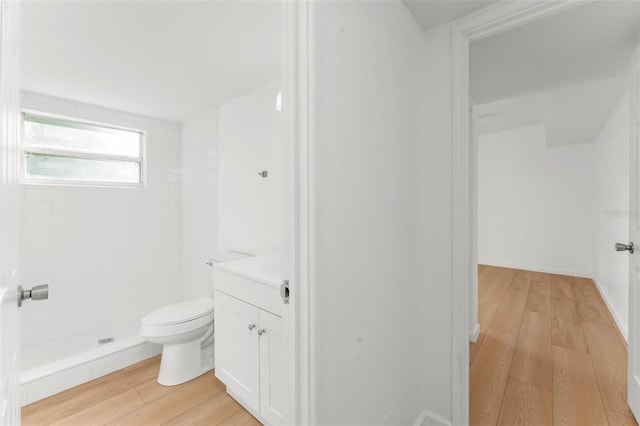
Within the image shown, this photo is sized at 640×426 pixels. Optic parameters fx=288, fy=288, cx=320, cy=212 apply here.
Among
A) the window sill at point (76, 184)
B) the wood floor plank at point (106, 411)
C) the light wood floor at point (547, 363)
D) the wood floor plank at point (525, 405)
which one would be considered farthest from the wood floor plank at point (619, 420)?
the window sill at point (76, 184)

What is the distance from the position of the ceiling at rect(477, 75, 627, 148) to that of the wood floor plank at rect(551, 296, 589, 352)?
2087 mm

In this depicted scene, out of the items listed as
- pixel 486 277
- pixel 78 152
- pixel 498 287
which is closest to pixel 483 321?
pixel 498 287

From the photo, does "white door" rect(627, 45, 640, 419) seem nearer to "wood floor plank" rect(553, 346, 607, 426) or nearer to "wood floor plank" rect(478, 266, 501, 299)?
"wood floor plank" rect(553, 346, 607, 426)

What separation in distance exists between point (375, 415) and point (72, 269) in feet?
9.51

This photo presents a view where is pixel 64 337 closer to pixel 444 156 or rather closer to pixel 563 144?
pixel 444 156

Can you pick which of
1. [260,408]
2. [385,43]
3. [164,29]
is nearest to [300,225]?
[385,43]

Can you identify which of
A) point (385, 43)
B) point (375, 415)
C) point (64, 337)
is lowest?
point (64, 337)

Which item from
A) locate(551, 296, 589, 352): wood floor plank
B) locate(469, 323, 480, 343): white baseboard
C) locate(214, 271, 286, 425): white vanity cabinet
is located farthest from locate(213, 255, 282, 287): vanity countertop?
locate(551, 296, 589, 352): wood floor plank

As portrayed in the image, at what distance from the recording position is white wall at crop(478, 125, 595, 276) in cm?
440

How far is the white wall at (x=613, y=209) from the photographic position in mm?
2633

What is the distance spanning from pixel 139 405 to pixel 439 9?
285 cm

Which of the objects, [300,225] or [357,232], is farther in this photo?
[357,232]

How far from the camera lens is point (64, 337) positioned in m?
2.57

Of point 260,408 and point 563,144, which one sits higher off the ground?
point 563,144
